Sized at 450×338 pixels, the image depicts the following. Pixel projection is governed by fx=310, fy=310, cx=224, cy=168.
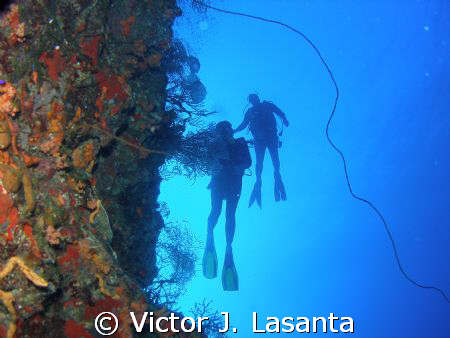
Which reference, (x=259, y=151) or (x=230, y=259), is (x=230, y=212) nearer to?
(x=230, y=259)

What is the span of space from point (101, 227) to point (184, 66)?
558cm

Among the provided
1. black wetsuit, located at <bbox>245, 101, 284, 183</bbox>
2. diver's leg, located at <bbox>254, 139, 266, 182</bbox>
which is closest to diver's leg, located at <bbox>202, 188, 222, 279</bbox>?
diver's leg, located at <bbox>254, 139, 266, 182</bbox>

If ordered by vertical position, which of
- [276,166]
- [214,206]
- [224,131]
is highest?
[276,166]

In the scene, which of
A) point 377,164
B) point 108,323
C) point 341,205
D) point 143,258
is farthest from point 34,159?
point 341,205

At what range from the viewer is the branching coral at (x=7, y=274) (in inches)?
78.8

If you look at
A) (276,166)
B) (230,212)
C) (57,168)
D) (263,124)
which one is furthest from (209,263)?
(57,168)

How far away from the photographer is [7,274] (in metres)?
2.02

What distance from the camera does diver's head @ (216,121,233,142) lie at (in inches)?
313

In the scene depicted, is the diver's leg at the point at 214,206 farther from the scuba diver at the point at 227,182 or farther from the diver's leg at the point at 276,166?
the diver's leg at the point at 276,166

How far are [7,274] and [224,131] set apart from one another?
6.38 metres

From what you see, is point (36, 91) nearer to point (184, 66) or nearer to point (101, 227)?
point (101, 227)

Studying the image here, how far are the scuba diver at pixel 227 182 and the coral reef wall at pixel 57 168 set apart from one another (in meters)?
4.18

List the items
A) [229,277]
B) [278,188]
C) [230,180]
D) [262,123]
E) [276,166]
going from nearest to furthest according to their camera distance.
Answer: [230,180] → [229,277] → [262,123] → [276,166] → [278,188]

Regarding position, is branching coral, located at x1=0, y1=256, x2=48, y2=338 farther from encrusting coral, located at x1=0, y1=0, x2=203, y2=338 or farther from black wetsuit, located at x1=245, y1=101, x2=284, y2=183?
black wetsuit, located at x1=245, y1=101, x2=284, y2=183
